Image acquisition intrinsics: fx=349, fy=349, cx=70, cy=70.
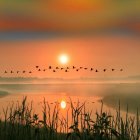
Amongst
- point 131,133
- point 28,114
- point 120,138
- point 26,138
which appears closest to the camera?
point 120,138

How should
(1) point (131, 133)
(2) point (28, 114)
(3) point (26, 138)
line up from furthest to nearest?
(2) point (28, 114)
(3) point (26, 138)
(1) point (131, 133)

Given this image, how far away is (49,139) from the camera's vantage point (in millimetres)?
11547

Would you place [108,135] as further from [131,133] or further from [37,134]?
[37,134]

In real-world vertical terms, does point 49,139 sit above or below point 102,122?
below

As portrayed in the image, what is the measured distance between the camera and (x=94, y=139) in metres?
10.6

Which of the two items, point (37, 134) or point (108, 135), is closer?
point (108, 135)

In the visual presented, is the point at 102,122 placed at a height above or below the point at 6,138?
above

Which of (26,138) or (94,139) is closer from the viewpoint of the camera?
(94,139)

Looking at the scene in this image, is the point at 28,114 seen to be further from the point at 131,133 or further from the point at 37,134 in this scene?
the point at 131,133

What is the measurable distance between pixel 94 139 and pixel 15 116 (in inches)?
164

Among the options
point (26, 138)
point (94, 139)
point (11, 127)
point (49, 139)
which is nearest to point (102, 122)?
point (94, 139)

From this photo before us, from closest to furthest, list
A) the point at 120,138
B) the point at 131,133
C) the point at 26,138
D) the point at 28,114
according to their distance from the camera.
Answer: the point at 120,138
the point at 131,133
the point at 26,138
the point at 28,114

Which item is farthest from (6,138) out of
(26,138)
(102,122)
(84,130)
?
(102,122)

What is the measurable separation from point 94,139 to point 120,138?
0.84 meters
